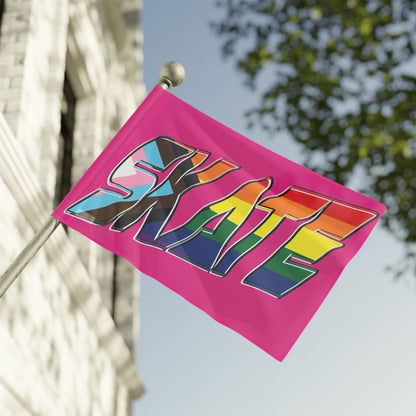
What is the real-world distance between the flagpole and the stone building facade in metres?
1.34

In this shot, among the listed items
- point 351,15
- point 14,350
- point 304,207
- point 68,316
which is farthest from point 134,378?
point 351,15

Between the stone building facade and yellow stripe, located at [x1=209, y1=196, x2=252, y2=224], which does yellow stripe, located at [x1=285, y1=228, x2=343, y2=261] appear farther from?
the stone building facade

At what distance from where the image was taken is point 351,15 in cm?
A: 1013

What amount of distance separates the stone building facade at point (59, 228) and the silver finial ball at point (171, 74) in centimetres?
142

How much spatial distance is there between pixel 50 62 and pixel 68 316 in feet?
9.74

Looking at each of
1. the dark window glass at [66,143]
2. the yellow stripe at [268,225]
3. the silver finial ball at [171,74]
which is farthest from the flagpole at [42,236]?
the dark window glass at [66,143]

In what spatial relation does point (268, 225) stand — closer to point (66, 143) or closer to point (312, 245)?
point (312, 245)

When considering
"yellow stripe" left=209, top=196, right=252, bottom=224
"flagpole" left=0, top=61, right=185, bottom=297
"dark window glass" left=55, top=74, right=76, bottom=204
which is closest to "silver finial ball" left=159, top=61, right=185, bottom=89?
"flagpole" left=0, top=61, right=185, bottom=297

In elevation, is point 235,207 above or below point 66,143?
below

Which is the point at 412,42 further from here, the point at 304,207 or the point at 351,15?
the point at 304,207

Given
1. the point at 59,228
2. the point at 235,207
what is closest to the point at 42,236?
the point at 235,207

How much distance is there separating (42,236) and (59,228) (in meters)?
2.72

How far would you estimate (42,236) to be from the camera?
3.43 meters

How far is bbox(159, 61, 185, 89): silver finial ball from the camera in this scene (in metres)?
4.17
